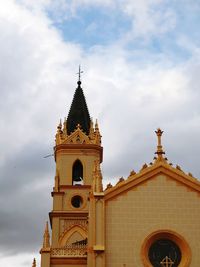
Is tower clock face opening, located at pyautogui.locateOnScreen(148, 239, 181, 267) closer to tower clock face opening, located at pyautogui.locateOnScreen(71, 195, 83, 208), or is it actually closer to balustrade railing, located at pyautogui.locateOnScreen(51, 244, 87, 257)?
balustrade railing, located at pyautogui.locateOnScreen(51, 244, 87, 257)

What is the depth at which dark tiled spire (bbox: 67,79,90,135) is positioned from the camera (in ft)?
157

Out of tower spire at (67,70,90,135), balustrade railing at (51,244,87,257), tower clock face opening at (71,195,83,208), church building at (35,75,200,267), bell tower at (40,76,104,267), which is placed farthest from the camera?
tower spire at (67,70,90,135)

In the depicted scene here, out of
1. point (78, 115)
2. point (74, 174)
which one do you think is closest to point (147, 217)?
point (74, 174)

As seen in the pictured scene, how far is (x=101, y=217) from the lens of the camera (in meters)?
30.5

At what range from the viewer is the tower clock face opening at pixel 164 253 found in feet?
98.5

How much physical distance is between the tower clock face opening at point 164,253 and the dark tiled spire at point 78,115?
59.5 ft

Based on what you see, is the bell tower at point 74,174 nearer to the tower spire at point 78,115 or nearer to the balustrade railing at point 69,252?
the tower spire at point 78,115

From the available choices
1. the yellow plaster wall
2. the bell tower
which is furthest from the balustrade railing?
the bell tower

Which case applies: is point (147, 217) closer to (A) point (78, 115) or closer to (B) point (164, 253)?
(B) point (164, 253)

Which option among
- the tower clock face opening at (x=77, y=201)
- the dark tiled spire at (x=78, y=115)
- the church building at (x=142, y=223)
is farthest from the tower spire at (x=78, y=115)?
the church building at (x=142, y=223)

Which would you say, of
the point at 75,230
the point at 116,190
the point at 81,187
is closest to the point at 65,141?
the point at 81,187

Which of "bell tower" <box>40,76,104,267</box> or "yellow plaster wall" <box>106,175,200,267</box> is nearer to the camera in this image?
"yellow plaster wall" <box>106,175,200,267</box>

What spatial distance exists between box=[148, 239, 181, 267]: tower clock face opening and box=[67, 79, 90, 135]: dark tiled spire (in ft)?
59.5

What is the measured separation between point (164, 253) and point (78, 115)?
67.1 feet
